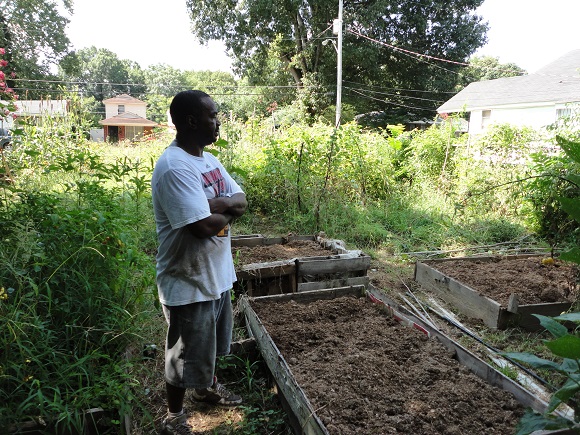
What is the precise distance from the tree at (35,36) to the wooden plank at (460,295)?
25089 millimetres

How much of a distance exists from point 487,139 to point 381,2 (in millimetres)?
18455

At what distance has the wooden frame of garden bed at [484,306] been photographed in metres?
3.68

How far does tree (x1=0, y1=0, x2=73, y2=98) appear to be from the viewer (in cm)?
2380

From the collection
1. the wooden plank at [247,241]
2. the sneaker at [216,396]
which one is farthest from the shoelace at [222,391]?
the wooden plank at [247,241]

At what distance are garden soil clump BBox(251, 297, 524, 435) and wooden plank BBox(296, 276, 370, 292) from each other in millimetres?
517

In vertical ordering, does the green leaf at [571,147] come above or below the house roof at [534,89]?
below

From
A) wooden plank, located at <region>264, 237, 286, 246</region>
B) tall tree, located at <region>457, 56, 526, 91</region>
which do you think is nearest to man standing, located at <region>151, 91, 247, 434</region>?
wooden plank, located at <region>264, 237, 286, 246</region>

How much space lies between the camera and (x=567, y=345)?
41.5 inches

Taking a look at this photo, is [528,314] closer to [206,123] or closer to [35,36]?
[206,123]

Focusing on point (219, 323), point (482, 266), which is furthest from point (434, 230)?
point (219, 323)

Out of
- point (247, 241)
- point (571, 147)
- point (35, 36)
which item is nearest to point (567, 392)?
point (571, 147)

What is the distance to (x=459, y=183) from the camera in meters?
8.32

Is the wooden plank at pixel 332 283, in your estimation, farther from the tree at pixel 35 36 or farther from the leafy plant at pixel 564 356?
the tree at pixel 35 36

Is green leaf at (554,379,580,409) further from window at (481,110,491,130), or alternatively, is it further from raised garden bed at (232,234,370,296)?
window at (481,110,491,130)
